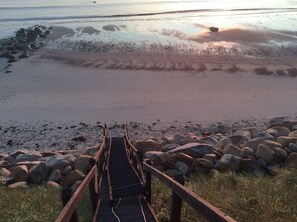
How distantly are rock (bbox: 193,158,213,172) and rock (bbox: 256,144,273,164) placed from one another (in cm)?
163

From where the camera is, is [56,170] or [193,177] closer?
[193,177]

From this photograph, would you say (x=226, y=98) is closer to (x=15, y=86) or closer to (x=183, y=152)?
(x=183, y=152)

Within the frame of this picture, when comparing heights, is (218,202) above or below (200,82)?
above

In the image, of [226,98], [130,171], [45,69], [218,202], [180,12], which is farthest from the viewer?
[180,12]

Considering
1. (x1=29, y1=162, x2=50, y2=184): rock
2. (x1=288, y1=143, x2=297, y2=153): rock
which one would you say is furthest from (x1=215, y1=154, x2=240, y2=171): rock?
(x1=29, y1=162, x2=50, y2=184): rock

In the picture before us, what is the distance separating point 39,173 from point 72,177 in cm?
130

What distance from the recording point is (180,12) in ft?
215

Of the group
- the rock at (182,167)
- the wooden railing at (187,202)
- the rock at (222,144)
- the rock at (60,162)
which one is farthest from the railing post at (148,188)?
the rock at (222,144)

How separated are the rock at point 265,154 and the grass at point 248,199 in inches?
140

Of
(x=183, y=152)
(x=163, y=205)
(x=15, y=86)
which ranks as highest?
(x=163, y=205)

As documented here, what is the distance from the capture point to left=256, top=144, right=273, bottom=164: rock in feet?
38.6

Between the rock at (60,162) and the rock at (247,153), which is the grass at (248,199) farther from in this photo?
the rock at (60,162)

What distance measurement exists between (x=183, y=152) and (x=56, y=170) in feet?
13.6

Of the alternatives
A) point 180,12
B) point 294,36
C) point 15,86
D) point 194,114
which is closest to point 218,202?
point 194,114
